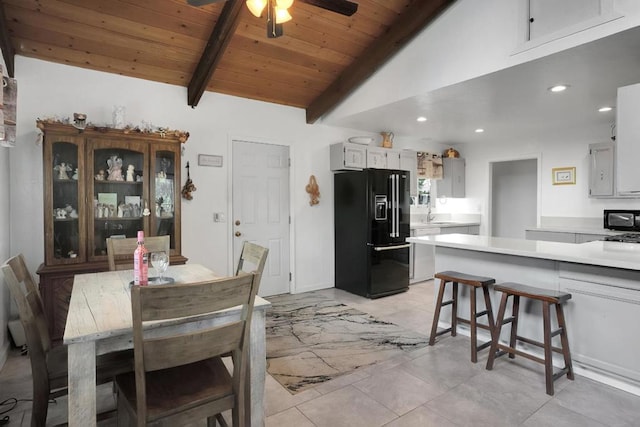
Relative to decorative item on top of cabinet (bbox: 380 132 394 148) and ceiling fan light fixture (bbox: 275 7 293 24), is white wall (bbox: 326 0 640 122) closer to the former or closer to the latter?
decorative item on top of cabinet (bbox: 380 132 394 148)

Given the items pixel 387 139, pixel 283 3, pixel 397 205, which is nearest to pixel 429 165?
pixel 387 139

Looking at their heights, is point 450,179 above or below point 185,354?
above

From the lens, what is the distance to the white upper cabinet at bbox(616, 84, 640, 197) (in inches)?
99.4

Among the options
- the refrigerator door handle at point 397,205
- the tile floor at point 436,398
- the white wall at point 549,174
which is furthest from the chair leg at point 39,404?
the white wall at point 549,174

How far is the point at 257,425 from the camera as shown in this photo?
1727 mm

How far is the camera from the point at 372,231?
4.59m

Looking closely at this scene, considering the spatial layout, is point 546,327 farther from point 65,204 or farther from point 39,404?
point 65,204

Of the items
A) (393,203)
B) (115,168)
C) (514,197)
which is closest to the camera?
(115,168)

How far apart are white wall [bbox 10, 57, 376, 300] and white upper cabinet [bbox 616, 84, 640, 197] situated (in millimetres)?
3256

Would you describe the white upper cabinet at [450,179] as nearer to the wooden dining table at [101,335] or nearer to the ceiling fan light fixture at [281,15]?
the ceiling fan light fixture at [281,15]

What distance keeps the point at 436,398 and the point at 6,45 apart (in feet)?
14.0

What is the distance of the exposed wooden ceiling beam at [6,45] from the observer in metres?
2.74

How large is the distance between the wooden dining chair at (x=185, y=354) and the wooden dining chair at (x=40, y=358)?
0.17 metres

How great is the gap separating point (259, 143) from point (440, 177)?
137 inches
